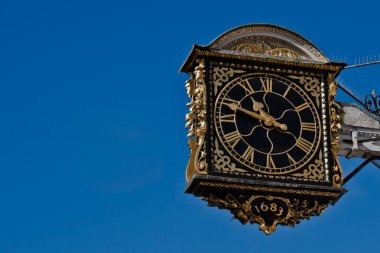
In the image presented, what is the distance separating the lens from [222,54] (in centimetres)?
1825

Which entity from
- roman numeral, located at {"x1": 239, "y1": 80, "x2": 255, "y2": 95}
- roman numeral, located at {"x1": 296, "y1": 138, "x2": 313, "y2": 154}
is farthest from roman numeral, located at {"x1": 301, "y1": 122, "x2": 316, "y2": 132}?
roman numeral, located at {"x1": 239, "y1": 80, "x2": 255, "y2": 95}

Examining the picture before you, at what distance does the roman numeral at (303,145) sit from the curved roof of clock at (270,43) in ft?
3.67

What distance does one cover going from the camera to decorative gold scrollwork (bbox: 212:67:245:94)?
1817cm

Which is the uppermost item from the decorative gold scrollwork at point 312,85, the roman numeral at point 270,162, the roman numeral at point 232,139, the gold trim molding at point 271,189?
the decorative gold scrollwork at point 312,85

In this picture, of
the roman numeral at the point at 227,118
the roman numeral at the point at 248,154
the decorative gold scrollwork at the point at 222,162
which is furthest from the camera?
the roman numeral at the point at 227,118

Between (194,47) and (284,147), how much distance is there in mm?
1647

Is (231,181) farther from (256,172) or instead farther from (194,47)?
(194,47)

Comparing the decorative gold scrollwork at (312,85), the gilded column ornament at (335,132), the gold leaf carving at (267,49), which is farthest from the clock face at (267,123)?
the gold leaf carving at (267,49)

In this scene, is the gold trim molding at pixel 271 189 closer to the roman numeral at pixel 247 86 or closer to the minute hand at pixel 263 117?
the minute hand at pixel 263 117

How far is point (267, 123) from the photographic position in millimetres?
18109

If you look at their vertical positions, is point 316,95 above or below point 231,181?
above

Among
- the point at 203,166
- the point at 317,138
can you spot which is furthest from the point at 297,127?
the point at 203,166

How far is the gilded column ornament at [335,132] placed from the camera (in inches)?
715

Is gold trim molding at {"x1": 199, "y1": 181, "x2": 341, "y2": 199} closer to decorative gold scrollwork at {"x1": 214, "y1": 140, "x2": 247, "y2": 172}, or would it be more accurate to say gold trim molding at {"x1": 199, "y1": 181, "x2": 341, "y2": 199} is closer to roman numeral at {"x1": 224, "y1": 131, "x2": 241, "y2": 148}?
decorative gold scrollwork at {"x1": 214, "y1": 140, "x2": 247, "y2": 172}
